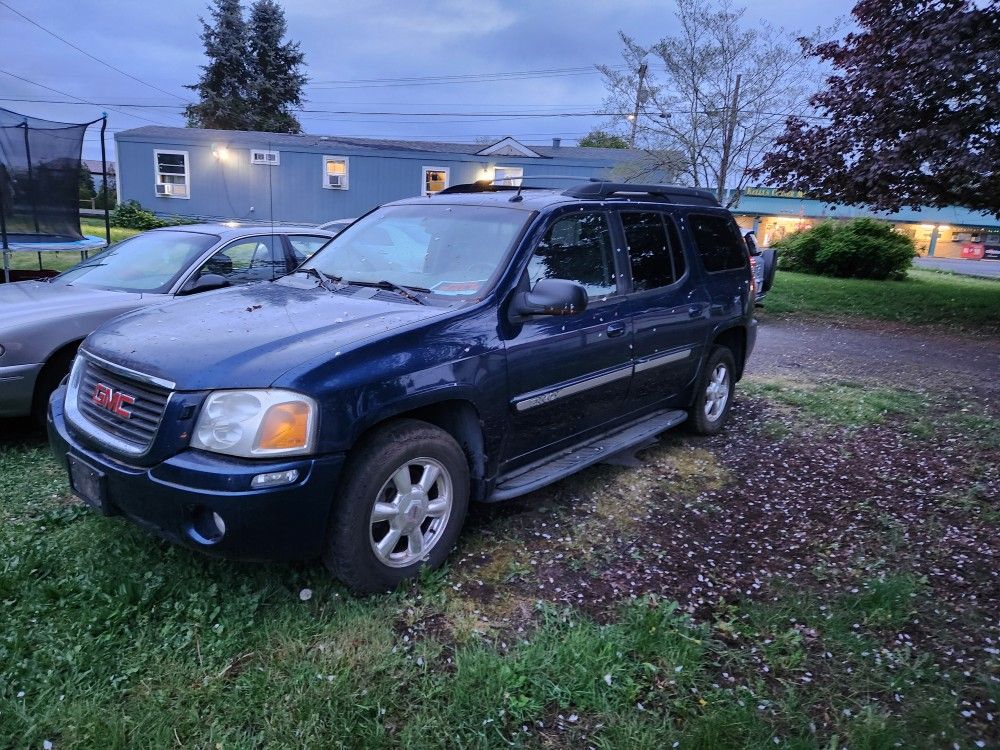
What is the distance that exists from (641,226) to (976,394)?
5174mm

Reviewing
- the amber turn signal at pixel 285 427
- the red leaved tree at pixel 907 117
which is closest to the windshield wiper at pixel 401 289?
the amber turn signal at pixel 285 427

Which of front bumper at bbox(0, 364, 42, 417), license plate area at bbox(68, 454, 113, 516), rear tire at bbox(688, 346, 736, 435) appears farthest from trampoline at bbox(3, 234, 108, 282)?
rear tire at bbox(688, 346, 736, 435)

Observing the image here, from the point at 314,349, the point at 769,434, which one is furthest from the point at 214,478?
Result: the point at 769,434

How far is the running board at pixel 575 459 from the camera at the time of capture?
352 cm

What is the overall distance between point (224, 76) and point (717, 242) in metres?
43.6

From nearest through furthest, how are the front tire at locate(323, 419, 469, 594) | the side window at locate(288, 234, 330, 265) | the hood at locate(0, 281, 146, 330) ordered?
the front tire at locate(323, 419, 469, 594) < the hood at locate(0, 281, 146, 330) < the side window at locate(288, 234, 330, 265)

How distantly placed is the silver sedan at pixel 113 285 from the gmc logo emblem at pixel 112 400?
178cm

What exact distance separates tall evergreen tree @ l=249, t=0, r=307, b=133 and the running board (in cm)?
4269

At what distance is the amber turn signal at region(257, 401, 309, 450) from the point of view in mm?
2570

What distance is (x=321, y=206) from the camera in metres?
25.2

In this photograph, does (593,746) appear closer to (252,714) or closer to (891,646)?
(252,714)

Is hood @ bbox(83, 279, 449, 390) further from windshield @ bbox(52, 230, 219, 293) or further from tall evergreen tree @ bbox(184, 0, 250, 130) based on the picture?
tall evergreen tree @ bbox(184, 0, 250, 130)

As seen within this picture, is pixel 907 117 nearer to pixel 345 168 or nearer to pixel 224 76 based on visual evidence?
pixel 345 168

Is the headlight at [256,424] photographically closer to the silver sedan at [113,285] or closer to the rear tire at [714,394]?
the silver sedan at [113,285]
